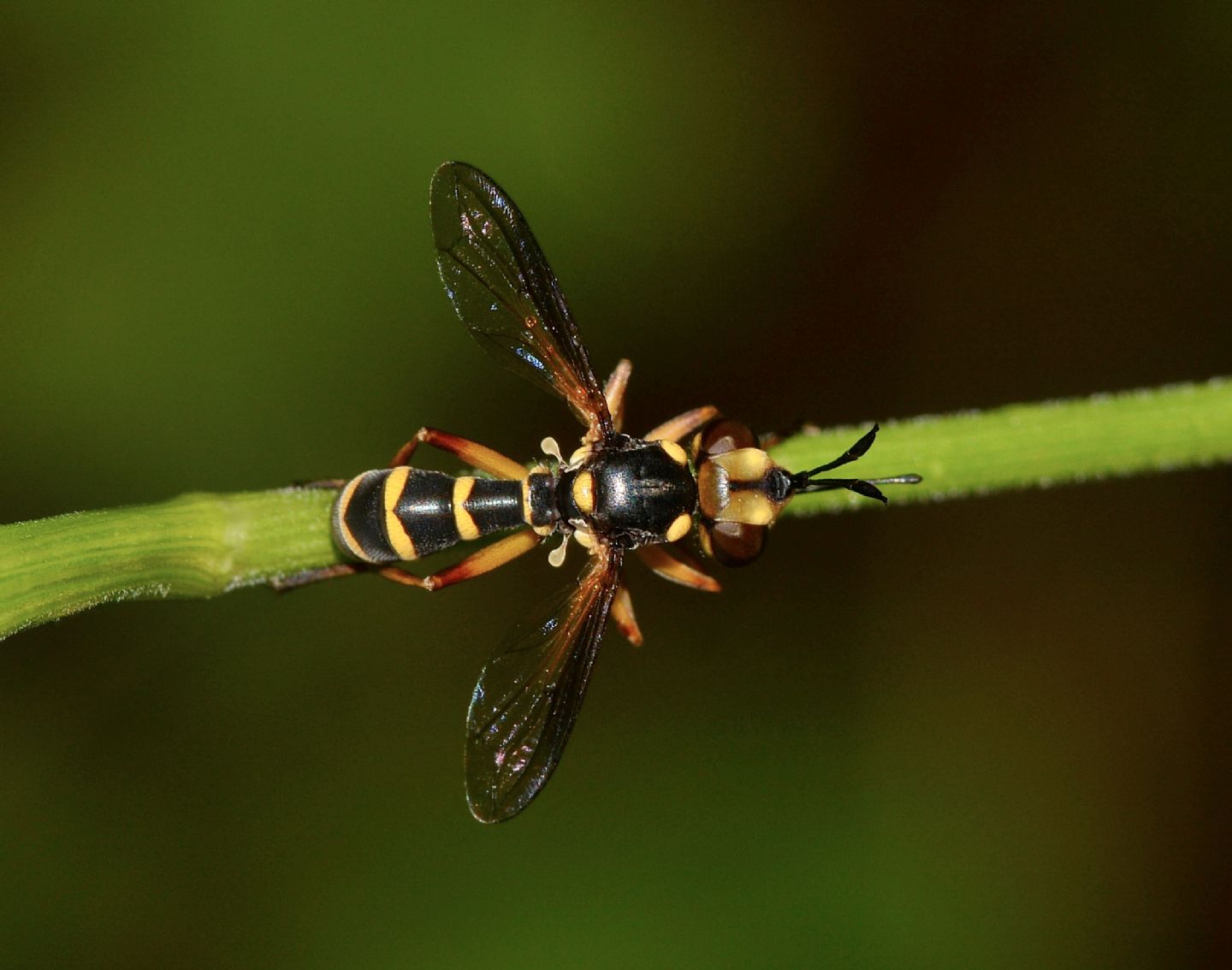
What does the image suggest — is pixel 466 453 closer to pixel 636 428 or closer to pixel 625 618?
pixel 625 618

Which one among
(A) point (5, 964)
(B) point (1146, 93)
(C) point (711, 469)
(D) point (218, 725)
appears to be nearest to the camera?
(C) point (711, 469)

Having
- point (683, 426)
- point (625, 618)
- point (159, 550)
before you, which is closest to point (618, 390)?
point (683, 426)

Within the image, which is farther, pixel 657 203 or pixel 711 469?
pixel 657 203

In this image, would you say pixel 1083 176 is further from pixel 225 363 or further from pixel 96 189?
pixel 96 189

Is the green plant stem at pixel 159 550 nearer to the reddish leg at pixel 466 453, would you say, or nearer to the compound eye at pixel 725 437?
the reddish leg at pixel 466 453

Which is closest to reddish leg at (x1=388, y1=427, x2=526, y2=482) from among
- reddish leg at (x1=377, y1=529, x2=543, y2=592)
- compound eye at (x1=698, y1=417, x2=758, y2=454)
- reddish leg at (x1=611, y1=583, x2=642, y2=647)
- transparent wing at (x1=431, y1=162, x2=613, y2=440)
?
reddish leg at (x1=377, y1=529, x2=543, y2=592)

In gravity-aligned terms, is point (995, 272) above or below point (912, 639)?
above

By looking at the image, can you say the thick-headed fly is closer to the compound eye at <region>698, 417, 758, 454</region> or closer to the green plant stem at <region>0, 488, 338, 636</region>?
the compound eye at <region>698, 417, 758, 454</region>

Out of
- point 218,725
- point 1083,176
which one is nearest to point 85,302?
point 218,725
